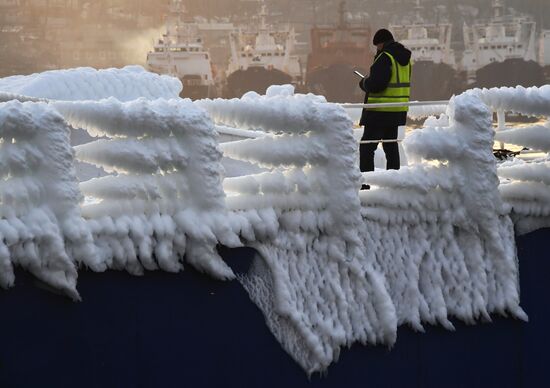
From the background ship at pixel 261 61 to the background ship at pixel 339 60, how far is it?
157 centimetres

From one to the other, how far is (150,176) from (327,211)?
0.77m

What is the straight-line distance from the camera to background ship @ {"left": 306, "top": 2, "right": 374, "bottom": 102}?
62.7 meters

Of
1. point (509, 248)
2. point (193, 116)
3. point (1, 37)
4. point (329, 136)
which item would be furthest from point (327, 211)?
point (1, 37)

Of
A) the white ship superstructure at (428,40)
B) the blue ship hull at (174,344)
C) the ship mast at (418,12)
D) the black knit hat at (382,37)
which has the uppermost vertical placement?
the black knit hat at (382,37)

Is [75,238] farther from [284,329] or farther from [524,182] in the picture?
[524,182]

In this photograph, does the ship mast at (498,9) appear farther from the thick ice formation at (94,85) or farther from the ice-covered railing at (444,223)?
the ice-covered railing at (444,223)

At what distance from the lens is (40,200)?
3.70 meters

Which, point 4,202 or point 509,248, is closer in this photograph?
point 4,202

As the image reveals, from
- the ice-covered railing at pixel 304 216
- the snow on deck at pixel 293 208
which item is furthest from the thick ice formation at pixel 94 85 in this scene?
the ice-covered railing at pixel 304 216

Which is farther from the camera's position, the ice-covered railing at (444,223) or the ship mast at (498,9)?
the ship mast at (498,9)

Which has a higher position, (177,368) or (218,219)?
(218,219)

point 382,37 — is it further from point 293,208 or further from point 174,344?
point 174,344

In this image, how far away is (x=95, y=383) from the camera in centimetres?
394

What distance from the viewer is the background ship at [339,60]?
206 ft
